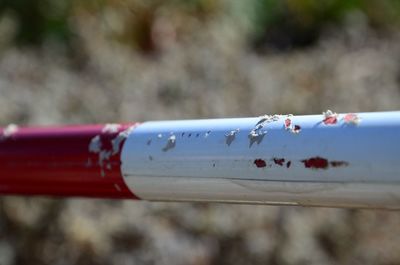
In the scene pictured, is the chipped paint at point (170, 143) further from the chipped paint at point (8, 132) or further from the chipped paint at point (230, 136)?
the chipped paint at point (8, 132)

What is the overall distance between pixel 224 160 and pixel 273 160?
64 millimetres


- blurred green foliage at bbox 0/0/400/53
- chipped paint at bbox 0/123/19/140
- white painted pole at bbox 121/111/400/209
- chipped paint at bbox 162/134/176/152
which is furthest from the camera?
blurred green foliage at bbox 0/0/400/53

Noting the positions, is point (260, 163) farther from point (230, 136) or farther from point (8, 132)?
point (8, 132)

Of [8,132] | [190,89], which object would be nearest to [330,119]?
[8,132]

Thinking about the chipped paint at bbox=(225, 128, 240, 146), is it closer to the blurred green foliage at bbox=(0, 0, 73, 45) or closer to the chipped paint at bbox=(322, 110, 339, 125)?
the chipped paint at bbox=(322, 110, 339, 125)

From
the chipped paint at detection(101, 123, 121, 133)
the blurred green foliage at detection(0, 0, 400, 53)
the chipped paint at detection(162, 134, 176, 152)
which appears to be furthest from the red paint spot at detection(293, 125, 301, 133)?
the blurred green foliage at detection(0, 0, 400, 53)

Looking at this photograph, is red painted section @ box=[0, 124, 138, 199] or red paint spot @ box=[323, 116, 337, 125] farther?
red painted section @ box=[0, 124, 138, 199]

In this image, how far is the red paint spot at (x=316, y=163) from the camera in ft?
2.51

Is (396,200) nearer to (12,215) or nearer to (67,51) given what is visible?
(12,215)

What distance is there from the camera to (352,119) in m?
0.76

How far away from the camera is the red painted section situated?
0.97m

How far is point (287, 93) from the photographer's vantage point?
10.2 feet

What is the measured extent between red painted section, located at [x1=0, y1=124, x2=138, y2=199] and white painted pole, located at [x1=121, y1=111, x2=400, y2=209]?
1.2 inches

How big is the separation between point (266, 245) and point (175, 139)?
4.46 feet
